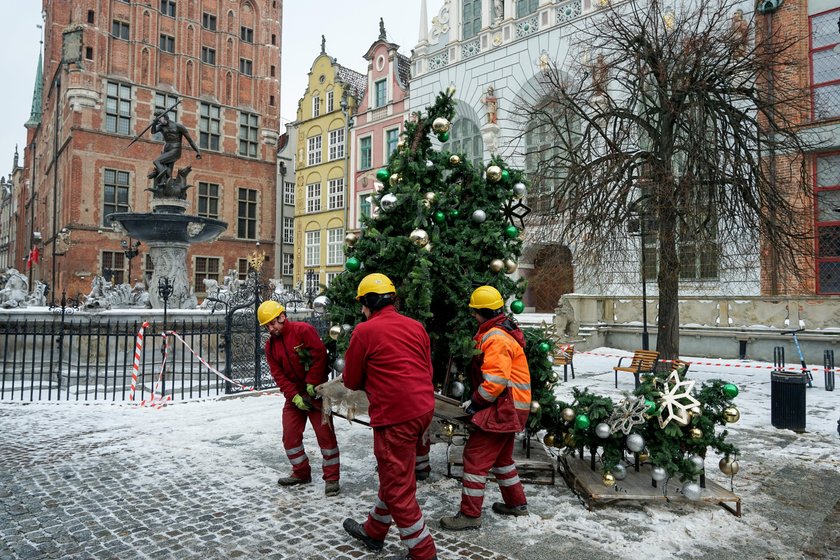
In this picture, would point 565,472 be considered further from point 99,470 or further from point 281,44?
point 281,44

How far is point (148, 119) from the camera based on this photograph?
3678 centimetres

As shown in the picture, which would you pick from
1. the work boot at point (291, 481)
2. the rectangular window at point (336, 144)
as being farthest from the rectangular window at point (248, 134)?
the work boot at point (291, 481)

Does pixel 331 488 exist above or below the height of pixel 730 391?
below

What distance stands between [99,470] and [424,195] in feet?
14.9

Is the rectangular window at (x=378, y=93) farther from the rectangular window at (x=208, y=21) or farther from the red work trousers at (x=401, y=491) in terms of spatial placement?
the red work trousers at (x=401, y=491)

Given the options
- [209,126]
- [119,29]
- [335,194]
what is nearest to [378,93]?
[335,194]

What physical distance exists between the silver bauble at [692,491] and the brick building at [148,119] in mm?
31338

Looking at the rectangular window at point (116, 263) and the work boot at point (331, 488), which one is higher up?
the rectangular window at point (116, 263)

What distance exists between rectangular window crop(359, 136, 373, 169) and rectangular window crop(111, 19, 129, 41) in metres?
16.5

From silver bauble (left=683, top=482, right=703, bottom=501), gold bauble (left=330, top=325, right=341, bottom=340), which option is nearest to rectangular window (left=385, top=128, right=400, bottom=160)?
gold bauble (left=330, top=325, right=341, bottom=340)

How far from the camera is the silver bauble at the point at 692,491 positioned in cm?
491

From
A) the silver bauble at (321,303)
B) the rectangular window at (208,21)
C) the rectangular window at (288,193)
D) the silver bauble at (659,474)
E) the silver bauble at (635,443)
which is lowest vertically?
the silver bauble at (659,474)

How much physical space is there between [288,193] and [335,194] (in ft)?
29.8

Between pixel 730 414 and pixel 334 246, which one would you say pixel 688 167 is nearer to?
pixel 730 414
